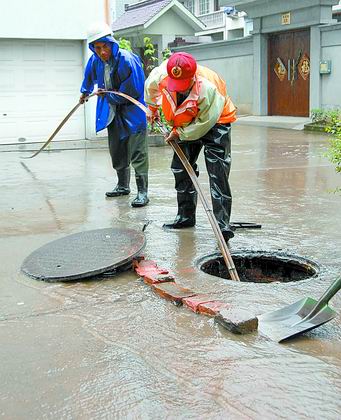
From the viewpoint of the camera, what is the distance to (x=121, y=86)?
6340 millimetres

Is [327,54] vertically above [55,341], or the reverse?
[327,54]

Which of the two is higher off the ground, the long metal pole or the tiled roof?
the tiled roof

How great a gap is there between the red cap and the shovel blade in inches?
74.1

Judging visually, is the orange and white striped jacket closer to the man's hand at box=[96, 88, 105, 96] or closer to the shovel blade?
the man's hand at box=[96, 88, 105, 96]

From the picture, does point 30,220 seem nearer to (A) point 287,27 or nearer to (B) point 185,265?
(B) point 185,265

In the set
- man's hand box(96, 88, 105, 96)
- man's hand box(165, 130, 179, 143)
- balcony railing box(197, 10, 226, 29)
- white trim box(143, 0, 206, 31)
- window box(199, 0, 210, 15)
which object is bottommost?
man's hand box(165, 130, 179, 143)

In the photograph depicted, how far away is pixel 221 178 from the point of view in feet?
16.2

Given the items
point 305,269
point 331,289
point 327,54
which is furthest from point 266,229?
point 327,54

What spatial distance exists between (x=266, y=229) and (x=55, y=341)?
265cm

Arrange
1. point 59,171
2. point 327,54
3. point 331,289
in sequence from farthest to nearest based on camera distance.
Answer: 1. point 327,54
2. point 59,171
3. point 331,289

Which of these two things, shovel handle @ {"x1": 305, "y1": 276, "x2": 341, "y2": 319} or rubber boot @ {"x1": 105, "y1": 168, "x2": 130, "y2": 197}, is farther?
rubber boot @ {"x1": 105, "y1": 168, "x2": 130, "y2": 197}

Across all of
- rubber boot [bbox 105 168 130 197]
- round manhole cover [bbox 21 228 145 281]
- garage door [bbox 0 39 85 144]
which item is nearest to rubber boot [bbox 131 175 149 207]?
rubber boot [bbox 105 168 130 197]

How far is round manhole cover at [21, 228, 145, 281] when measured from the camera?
4.10 metres

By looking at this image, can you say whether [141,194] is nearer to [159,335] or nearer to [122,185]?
[122,185]
